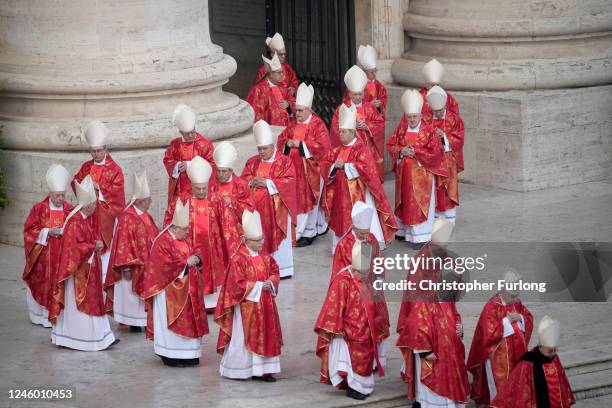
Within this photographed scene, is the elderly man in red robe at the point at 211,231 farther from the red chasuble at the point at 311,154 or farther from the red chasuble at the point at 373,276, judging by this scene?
the red chasuble at the point at 311,154

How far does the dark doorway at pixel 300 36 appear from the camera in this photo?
1998 cm

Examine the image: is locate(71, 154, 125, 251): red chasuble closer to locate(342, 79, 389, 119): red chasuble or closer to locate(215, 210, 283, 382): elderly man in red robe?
locate(215, 210, 283, 382): elderly man in red robe

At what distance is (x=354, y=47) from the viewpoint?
65.0 feet

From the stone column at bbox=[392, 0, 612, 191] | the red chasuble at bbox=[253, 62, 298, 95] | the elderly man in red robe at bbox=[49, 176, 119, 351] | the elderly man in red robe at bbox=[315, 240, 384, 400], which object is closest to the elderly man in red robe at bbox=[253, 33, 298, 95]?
the red chasuble at bbox=[253, 62, 298, 95]

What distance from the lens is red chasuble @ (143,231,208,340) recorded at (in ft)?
41.9

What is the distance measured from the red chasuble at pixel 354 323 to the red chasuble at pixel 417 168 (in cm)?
420

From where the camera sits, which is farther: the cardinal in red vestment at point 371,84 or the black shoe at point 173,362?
the cardinal in red vestment at point 371,84

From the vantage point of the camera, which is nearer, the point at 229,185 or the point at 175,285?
the point at 175,285

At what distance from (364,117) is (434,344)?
558 cm

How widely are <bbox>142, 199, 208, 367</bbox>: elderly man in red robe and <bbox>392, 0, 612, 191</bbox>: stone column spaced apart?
6229 millimetres

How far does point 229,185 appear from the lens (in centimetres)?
1442

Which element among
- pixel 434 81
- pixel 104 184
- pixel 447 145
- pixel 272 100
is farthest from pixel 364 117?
pixel 104 184

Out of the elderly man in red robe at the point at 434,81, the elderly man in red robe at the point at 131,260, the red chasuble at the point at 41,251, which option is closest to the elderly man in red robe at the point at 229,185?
the elderly man in red robe at the point at 131,260

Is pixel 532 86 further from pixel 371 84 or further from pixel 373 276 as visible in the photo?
pixel 373 276
